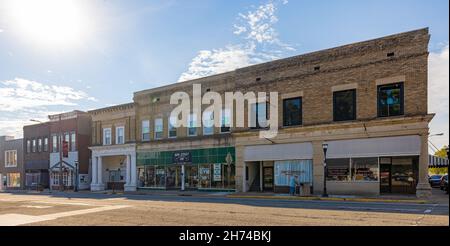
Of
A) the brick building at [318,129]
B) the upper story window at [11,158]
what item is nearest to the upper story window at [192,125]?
the brick building at [318,129]

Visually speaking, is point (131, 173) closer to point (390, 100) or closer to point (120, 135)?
point (120, 135)

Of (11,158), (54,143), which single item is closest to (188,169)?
(54,143)

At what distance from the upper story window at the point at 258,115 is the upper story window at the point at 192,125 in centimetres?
632

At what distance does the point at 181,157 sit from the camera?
35156 mm

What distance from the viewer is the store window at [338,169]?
25594 millimetres

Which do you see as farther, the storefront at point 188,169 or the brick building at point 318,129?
the storefront at point 188,169

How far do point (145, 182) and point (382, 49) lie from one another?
25275 millimetres

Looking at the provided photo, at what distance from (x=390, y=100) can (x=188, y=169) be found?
18587 millimetres

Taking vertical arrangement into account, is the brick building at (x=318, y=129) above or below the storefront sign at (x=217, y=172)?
above

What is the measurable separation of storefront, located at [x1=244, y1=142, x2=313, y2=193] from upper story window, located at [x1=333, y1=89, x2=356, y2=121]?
2983 millimetres

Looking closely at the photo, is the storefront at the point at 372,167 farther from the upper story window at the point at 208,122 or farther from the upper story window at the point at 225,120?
the upper story window at the point at 208,122

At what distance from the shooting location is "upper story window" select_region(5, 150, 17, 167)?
179 feet
